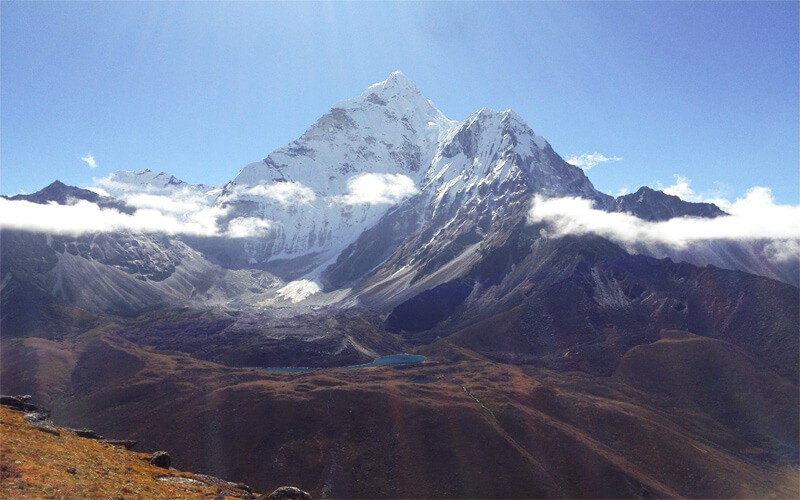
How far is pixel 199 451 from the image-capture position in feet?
407

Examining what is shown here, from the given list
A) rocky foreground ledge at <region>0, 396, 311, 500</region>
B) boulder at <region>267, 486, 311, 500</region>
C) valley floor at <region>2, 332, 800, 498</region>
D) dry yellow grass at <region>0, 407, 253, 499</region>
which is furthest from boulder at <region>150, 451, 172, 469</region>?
valley floor at <region>2, 332, 800, 498</region>

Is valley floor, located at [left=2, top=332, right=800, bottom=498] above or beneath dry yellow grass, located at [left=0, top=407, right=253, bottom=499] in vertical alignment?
beneath

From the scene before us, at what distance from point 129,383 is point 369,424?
91914 mm

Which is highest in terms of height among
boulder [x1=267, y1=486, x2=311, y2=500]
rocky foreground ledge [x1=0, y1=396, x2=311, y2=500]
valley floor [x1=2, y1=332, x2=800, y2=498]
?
→ rocky foreground ledge [x1=0, y1=396, x2=311, y2=500]

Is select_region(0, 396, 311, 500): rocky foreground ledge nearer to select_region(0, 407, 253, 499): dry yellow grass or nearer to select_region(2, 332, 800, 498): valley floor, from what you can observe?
select_region(0, 407, 253, 499): dry yellow grass

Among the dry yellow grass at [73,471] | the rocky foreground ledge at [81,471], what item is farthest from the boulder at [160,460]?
the dry yellow grass at [73,471]

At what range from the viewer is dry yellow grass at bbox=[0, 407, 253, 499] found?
3578 cm

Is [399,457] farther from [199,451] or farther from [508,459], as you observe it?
[199,451]

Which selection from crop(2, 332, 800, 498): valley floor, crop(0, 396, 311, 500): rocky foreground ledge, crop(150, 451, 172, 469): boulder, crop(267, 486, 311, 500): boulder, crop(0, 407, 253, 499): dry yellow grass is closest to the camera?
crop(0, 407, 253, 499): dry yellow grass

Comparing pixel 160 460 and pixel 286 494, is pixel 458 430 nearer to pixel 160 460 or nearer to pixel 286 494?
pixel 160 460

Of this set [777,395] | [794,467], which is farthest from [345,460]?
[777,395]

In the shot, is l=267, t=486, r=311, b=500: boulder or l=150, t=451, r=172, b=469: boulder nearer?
l=267, t=486, r=311, b=500: boulder

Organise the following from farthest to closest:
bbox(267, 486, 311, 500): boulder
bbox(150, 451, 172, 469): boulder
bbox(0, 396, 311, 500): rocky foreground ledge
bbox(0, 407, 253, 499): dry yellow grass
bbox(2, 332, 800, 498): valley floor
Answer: bbox(2, 332, 800, 498): valley floor → bbox(150, 451, 172, 469): boulder → bbox(267, 486, 311, 500): boulder → bbox(0, 396, 311, 500): rocky foreground ledge → bbox(0, 407, 253, 499): dry yellow grass

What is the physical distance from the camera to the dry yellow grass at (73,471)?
3578cm
